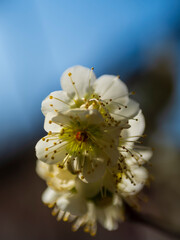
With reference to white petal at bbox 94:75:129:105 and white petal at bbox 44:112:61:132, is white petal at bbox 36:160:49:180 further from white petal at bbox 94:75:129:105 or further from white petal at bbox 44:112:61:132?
white petal at bbox 94:75:129:105

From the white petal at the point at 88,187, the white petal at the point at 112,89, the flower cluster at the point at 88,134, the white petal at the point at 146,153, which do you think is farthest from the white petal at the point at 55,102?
the white petal at the point at 146,153

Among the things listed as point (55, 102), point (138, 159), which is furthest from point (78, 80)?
point (138, 159)

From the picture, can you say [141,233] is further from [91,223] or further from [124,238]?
[91,223]

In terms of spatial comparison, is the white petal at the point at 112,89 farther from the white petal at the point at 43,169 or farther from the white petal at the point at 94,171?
the white petal at the point at 43,169

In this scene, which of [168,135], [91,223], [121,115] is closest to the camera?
[121,115]

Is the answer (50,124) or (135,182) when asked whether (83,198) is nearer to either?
(135,182)

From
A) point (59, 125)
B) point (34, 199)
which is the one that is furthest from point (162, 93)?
point (59, 125)
